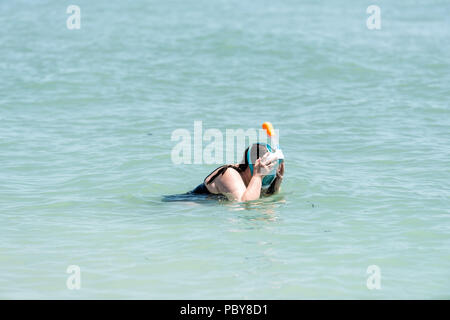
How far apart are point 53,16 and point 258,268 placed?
18.9m

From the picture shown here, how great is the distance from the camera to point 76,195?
880cm

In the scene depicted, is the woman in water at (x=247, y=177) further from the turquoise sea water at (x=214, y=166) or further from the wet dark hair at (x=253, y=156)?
the turquoise sea water at (x=214, y=166)

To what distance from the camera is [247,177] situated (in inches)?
313

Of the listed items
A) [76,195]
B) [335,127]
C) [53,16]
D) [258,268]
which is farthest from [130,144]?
[53,16]

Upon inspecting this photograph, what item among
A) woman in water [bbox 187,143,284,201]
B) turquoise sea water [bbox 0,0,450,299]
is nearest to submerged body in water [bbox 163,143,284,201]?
woman in water [bbox 187,143,284,201]

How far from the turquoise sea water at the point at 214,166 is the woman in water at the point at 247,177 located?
188mm

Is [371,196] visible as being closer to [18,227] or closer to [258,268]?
[258,268]

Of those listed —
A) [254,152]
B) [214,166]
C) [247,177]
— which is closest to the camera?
[254,152]

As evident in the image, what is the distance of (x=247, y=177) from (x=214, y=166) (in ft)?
8.19

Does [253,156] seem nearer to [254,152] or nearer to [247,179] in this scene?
[254,152]

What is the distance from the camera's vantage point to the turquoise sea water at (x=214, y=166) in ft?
20.4

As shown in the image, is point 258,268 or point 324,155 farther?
point 324,155

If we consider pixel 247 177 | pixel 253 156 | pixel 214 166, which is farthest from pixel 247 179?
pixel 214 166

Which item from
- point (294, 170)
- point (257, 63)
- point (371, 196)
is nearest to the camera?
point (371, 196)
